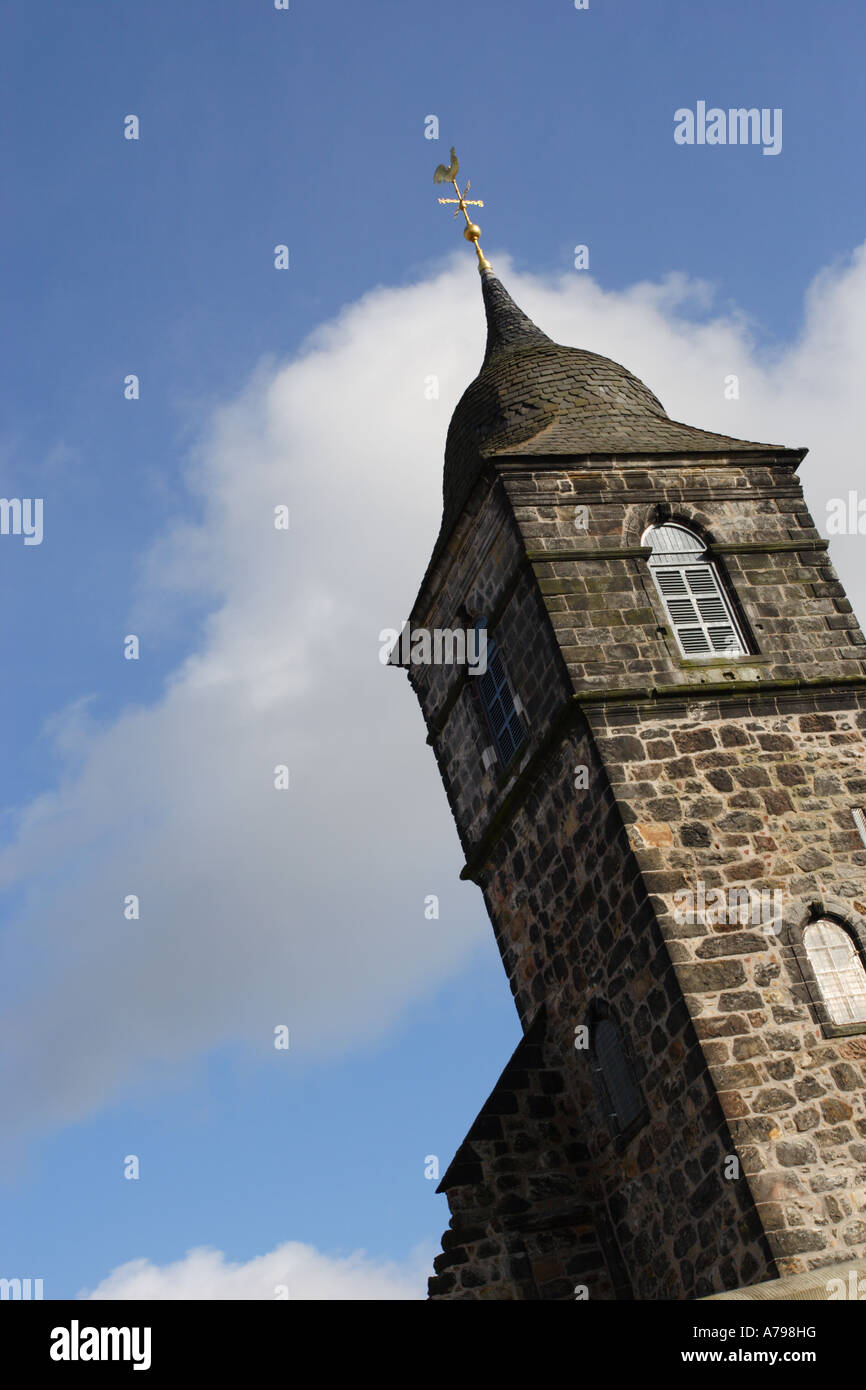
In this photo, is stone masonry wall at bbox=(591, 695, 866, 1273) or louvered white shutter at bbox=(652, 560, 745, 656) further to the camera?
louvered white shutter at bbox=(652, 560, 745, 656)

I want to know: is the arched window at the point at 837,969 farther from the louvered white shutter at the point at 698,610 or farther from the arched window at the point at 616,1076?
the louvered white shutter at the point at 698,610

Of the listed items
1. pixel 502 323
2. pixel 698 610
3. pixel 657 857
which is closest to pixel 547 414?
pixel 502 323

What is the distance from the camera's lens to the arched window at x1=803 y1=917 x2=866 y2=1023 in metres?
12.5

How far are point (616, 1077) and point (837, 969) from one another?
7.78 ft

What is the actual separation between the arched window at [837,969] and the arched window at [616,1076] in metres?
1.95

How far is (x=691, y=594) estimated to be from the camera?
1501 centimetres

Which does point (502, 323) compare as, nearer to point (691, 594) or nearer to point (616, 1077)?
point (691, 594)

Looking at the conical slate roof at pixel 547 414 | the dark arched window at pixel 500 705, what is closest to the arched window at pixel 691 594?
the conical slate roof at pixel 547 414

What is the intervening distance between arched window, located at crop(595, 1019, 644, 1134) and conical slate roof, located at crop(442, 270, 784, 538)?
6142 millimetres

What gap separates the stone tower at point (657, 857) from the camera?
1199 cm

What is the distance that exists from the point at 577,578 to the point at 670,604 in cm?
102

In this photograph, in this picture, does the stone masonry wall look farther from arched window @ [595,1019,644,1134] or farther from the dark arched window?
the dark arched window

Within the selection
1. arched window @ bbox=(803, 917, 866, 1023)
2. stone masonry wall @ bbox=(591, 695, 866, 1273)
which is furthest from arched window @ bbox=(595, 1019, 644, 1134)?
arched window @ bbox=(803, 917, 866, 1023)
